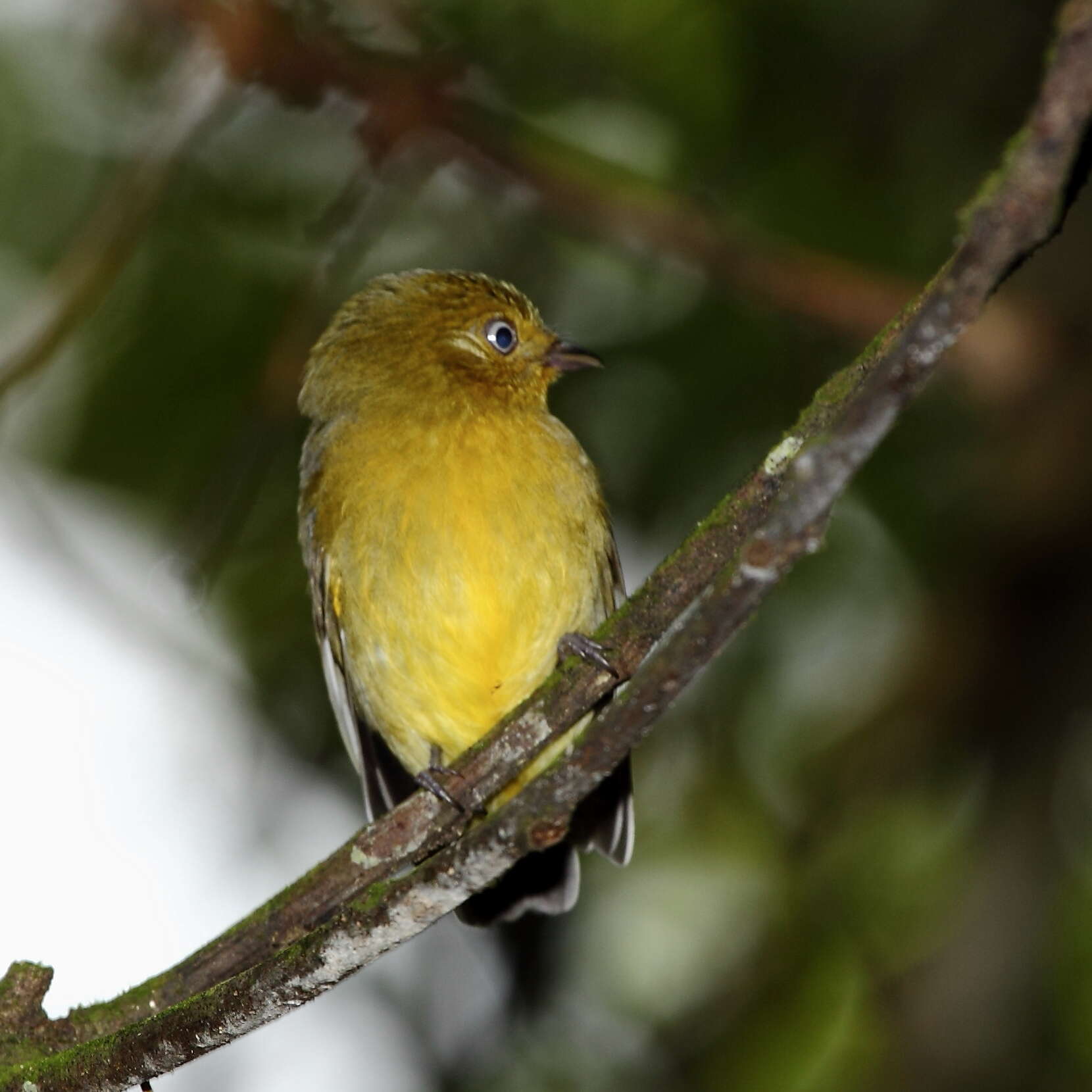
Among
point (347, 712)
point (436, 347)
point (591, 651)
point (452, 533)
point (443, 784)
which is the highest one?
point (436, 347)

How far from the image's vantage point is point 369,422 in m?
4.39

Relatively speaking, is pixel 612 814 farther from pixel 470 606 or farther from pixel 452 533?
pixel 452 533

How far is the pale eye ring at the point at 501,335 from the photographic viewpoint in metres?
4.75

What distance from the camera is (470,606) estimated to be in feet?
13.3

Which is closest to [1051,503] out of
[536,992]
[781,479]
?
[536,992]

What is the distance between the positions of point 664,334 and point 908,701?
1862mm

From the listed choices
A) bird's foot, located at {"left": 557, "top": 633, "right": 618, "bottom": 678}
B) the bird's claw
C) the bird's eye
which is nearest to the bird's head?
the bird's eye

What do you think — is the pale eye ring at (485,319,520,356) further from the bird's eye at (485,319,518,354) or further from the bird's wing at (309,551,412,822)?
the bird's wing at (309,551,412,822)

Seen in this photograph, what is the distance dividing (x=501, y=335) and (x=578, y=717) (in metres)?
2.00

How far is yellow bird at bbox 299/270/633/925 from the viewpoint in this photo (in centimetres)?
409

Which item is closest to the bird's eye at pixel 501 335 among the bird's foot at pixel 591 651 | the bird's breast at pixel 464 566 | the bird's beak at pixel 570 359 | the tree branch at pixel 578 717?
the bird's beak at pixel 570 359

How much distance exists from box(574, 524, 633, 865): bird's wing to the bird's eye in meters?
0.72

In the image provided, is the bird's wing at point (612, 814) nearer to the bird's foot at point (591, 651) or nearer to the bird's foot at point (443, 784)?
the bird's foot at point (443, 784)

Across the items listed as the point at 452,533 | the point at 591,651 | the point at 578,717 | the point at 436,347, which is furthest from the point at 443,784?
the point at 436,347
